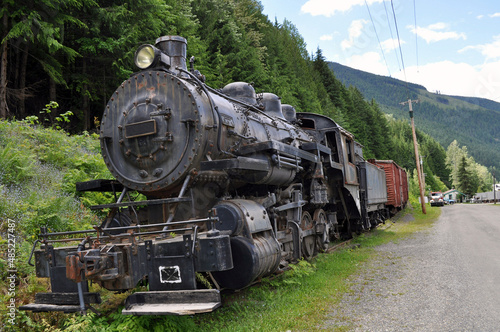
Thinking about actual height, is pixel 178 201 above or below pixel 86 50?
below

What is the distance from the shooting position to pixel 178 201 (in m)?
4.67

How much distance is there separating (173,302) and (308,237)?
476 centimetres

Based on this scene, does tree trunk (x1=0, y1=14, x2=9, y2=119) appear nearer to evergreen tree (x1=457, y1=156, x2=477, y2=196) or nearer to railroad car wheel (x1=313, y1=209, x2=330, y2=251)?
railroad car wheel (x1=313, y1=209, x2=330, y2=251)

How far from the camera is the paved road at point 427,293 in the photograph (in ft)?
13.9

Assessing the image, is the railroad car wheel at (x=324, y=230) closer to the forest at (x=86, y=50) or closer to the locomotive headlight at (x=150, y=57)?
the forest at (x=86, y=50)

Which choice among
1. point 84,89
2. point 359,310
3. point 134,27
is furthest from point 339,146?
point 84,89

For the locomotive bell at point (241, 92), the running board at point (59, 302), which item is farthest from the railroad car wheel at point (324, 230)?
the running board at point (59, 302)

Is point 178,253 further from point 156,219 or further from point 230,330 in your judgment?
point 156,219

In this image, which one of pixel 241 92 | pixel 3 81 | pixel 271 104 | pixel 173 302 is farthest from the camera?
pixel 3 81

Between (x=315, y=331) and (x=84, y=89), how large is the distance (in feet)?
38.8

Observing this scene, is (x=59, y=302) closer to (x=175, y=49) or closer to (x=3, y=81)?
(x=175, y=49)

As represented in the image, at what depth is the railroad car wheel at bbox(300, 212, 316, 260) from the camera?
25.3ft

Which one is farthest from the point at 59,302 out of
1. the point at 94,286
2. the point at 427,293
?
the point at 427,293

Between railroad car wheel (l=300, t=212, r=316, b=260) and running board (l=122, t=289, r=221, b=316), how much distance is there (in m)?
4.21
